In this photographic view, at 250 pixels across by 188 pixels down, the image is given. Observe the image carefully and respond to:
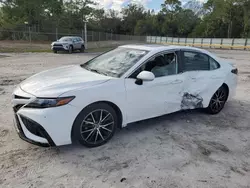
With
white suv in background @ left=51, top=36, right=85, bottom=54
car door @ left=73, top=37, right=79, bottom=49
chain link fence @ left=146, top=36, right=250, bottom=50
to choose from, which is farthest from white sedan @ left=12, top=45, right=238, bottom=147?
chain link fence @ left=146, top=36, right=250, bottom=50

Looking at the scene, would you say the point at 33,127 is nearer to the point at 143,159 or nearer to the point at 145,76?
the point at 143,159

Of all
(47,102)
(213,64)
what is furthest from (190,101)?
(47,102)

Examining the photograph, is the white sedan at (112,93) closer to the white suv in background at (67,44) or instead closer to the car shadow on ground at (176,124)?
the car shadow on ground at (176,124)

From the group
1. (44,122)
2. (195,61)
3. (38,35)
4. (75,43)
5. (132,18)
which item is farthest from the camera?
(132,18)

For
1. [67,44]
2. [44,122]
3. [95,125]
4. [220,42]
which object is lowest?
[95,125]

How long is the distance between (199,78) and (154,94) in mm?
1163

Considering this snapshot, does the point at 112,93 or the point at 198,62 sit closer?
the point at 112,93

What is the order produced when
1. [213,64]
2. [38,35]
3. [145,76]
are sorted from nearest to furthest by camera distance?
[145,76], [213,64], [38,35]

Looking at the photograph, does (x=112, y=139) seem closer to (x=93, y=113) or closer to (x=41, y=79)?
(x=93, y=113)

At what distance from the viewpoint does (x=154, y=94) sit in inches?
145

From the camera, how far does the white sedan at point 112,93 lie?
2855mm

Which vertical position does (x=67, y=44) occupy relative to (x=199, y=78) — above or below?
above

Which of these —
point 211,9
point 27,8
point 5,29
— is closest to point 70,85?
point 5,29

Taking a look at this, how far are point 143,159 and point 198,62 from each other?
2.37 metres
